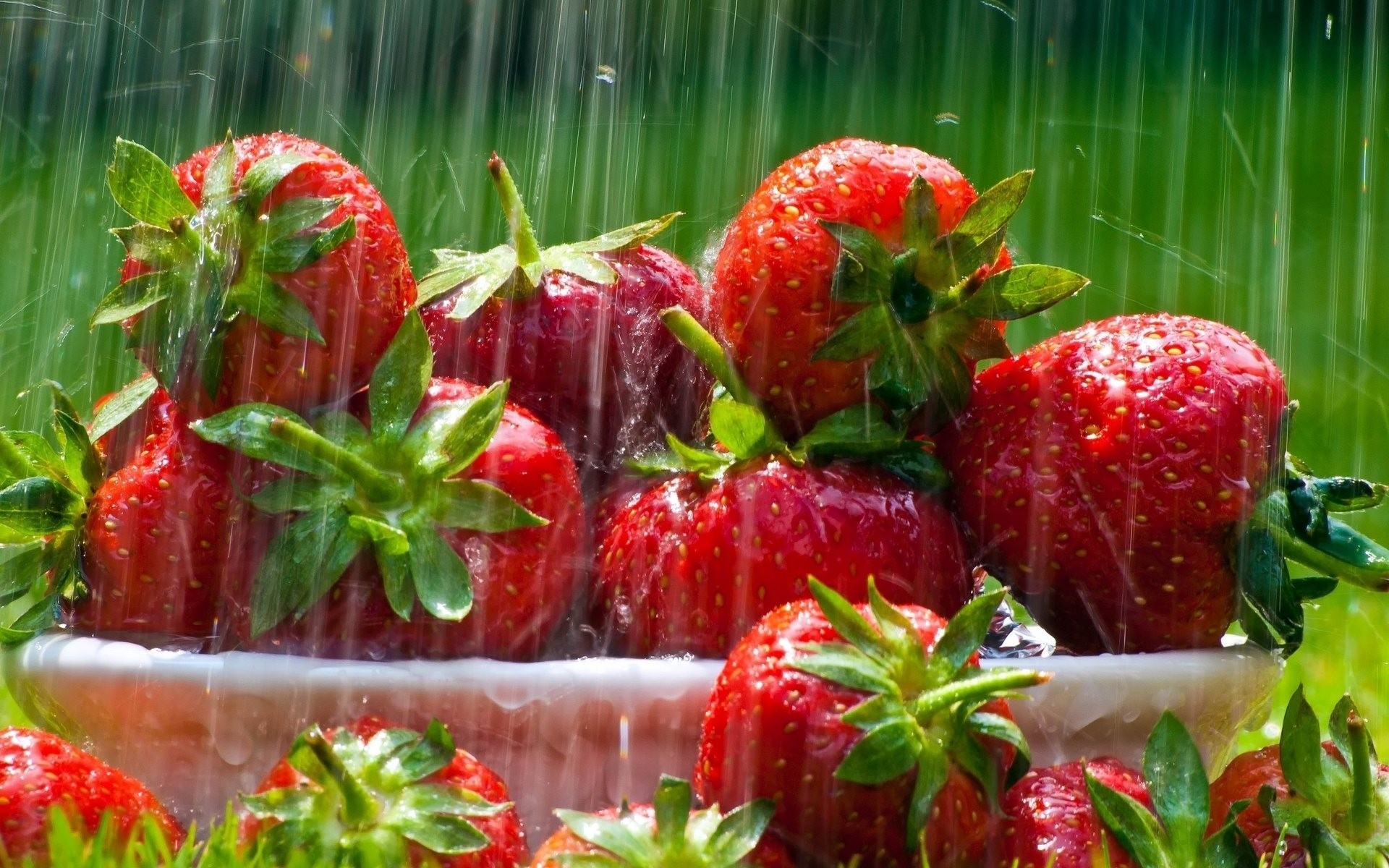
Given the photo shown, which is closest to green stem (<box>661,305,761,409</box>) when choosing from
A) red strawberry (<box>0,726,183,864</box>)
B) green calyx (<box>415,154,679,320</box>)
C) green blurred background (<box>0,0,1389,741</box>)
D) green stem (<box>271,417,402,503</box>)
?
green calyx (<box>415,154,679,320</box>)

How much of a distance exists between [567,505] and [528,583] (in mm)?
61

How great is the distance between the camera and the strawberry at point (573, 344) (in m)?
1.14

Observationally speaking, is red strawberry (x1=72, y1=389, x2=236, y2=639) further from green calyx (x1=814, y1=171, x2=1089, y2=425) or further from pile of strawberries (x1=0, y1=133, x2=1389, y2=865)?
green calyx (x1=814, y1=171, x2=1089, y2=425)

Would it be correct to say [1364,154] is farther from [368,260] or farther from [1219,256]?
[368,260]

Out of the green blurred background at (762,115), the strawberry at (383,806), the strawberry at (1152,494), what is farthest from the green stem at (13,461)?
the green blurred background at (762,115)

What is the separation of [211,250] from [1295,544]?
724 millimetres

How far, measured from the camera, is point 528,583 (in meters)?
1.00

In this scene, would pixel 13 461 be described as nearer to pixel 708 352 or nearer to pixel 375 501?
pixel 375 501

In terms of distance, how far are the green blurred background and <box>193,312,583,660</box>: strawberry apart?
2.79m

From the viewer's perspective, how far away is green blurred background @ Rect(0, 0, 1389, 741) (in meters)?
4.18

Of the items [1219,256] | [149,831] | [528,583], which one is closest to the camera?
[149,831]

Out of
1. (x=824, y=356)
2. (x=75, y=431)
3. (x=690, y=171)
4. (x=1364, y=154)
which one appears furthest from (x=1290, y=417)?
(x=1364, y=154)

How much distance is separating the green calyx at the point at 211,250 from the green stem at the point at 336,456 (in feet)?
0.26

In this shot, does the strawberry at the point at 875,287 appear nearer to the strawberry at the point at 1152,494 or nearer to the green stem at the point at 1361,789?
the strawberry at the point at 1152,494
